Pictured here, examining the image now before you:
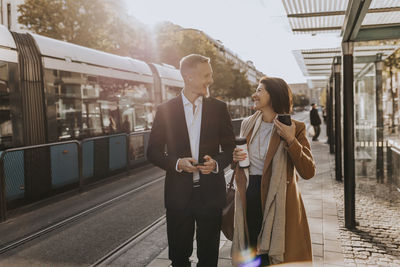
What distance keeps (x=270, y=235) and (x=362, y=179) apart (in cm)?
697

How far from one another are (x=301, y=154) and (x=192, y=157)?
2.57 ft

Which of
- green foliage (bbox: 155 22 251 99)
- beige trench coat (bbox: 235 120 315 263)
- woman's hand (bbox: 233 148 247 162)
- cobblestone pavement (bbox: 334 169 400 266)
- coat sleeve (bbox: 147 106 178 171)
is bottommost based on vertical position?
cobblestone pavement (bbox: 334 169 400 266)

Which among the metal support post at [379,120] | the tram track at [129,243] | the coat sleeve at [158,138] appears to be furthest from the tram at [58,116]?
the metal support post at [379,120]

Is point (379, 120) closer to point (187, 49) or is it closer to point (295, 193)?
point (295, 193)

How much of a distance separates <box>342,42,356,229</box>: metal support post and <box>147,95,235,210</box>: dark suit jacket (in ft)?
9.16

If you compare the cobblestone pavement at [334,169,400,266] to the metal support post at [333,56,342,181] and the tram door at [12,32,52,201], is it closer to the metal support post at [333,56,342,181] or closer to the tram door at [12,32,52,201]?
the metal support post at [333,56,342,181]

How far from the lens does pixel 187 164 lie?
2.65 m

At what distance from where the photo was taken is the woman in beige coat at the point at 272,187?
2699mm

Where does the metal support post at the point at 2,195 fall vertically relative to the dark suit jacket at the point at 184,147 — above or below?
below

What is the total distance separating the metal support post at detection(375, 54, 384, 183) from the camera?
8198 millimetres

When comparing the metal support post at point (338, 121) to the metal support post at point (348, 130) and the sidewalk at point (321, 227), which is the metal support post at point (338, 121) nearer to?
the sidewalk at point (321, 227)

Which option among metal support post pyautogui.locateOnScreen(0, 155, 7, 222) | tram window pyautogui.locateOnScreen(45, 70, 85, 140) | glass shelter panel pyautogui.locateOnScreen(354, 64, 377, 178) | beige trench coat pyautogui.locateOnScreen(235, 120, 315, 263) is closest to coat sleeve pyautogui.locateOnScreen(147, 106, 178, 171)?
beige trench coat pyautogui.locateOnScreen(235, 120, 315, 263)

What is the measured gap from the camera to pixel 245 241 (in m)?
2.90

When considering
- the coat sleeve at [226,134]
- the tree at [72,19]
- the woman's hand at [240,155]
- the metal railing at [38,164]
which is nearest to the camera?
the woman's hand at [240,155]
